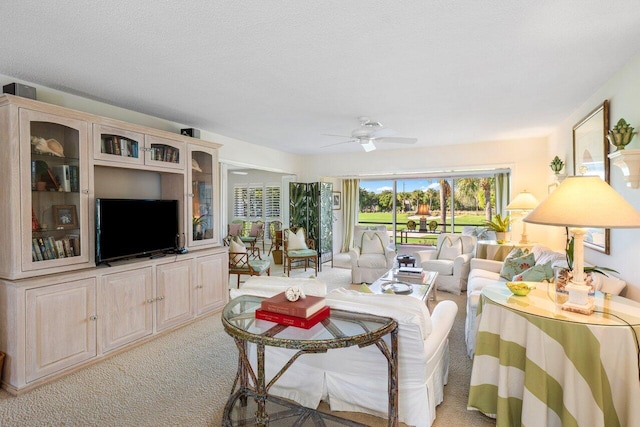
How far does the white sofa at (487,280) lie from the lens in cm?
248

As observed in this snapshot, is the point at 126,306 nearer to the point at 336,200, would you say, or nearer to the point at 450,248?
the point at 450,248

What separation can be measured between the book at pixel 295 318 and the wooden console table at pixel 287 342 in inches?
1.0

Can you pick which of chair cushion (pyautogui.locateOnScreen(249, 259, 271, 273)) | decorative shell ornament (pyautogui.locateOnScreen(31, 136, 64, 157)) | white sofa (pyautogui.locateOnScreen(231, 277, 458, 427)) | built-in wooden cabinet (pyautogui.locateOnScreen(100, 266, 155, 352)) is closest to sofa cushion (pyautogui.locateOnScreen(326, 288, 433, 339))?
white sofa (pyautogui.locateOnScreen(231, 277, 458, 427))

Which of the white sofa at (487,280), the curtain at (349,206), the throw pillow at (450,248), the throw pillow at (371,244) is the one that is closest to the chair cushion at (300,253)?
the throw pillow at (371,244)

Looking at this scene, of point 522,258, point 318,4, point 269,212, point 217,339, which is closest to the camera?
point 318,4

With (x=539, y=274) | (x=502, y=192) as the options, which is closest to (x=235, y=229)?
(x=502, y=192)

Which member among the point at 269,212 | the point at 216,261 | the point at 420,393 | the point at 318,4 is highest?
the point at 318,4

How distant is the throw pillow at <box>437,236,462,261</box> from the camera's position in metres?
5.59

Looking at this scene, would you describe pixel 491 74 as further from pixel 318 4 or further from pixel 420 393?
pixel 420 393

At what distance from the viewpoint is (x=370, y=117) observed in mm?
4145

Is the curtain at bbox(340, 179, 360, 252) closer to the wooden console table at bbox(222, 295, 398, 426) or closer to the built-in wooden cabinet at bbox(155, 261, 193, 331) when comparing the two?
the built-in wooden cabinet at bbox(155, 261, 193, 331)

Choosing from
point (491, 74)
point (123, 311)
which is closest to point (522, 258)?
point (491, 74)

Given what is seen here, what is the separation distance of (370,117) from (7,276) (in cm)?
380

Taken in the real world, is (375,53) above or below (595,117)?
above
